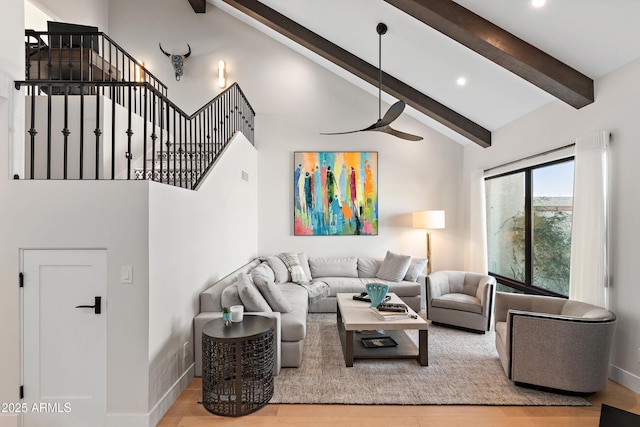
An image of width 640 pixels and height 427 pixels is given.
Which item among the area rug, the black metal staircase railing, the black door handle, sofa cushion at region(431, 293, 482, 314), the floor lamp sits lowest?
the area rug

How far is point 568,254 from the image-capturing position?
13.3 ft

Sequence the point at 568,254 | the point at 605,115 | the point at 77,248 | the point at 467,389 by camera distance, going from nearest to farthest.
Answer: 1. the point at 77,248
2. the point at 467,389
3. the point at 605,115
4. the point at 568,254

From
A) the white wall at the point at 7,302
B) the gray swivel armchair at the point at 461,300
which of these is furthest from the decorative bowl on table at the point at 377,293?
the white wall at the point at 7,302

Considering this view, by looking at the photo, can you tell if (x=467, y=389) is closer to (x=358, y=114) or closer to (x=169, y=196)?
(x=169, y=196)

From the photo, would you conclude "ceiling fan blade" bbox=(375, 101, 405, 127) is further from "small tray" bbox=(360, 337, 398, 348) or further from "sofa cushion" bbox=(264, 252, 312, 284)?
"sofa cushion" bbox=(264, 252, 312, 284)

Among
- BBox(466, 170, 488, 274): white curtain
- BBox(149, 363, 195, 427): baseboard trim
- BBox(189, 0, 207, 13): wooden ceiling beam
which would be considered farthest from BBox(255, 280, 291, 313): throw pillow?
BBox(189, 0, 207, 13): wooden ceiling beam

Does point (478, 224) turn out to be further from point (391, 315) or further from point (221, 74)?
point (221, 74)

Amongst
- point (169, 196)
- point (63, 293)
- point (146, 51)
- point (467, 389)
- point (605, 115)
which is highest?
point (146, 51)

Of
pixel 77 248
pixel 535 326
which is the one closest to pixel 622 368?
pixel 535 326

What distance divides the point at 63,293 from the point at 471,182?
5914 mm

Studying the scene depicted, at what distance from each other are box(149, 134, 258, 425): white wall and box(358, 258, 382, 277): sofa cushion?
2.29 m

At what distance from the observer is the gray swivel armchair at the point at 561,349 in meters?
2.89

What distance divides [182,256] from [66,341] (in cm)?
106

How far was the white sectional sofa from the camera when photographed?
3.55 metres
